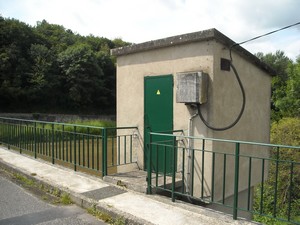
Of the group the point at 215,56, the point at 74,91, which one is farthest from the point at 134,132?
the point at 74,91

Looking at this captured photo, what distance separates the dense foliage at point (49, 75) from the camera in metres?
30.0

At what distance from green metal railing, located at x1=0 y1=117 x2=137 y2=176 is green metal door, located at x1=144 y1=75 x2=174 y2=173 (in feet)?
1.83

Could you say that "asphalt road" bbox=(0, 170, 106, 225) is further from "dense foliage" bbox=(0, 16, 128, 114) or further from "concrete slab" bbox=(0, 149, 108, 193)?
"dense foliage" bbox=(0, 16, 128, 114)

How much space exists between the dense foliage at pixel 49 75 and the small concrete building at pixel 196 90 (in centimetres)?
2615

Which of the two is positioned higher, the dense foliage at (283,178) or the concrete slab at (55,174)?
the concrete slab at (55,174)

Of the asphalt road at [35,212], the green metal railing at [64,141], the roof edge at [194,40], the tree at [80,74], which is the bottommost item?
the asphalt road at [35,212]

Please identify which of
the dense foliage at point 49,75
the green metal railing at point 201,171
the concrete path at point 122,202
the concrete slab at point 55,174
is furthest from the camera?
the dense foliage at point 49,75

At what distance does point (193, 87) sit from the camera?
478 cm

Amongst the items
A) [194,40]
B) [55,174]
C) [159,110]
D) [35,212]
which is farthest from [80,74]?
[35,212]

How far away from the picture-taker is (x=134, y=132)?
19.9 ft

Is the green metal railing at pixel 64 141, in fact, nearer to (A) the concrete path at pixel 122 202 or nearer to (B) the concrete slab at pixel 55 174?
(B) the concrete slab at pixel 55 174

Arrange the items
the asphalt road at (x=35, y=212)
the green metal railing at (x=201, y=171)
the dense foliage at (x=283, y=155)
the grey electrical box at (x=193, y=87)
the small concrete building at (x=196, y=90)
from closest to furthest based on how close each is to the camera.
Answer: the asphalt road at (x=35, y=212)
the dense foliage at (x=283, y=155)
the green metal railing at (x=201, y=171)
the grey electrical box at (x=193, y=87)
the small concrete building at (x=196, y=90)

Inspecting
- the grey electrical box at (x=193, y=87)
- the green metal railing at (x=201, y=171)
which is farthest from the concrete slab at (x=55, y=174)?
the grey electrical box at (x=193, y=87)

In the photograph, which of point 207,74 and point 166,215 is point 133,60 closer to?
point 207,74
